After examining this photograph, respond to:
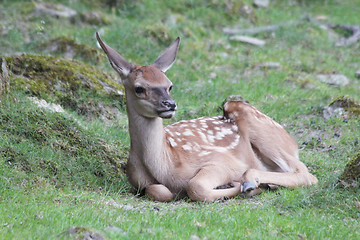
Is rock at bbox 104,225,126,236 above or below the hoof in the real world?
above

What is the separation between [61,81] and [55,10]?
510 cm

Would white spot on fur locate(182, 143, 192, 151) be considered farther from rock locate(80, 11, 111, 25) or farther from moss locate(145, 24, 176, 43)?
rock locate(80, 11, 111, 25)

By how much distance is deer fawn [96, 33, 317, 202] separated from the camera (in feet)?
21.4

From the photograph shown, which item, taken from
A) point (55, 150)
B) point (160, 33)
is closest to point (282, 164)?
point (55, 150)

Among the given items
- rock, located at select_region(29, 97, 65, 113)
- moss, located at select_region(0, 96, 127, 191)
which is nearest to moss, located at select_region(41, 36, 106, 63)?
rock, located at select_region(29, 97, 65, 113)

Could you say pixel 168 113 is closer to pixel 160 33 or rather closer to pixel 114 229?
pixel 114 229

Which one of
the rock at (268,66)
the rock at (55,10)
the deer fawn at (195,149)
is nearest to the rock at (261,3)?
the rock at (268,66)

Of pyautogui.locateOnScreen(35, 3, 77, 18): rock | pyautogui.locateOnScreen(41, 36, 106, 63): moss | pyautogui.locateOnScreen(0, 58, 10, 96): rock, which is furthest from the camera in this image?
pyautogui.locateOnScreen(35, 3, 77, 18): rock

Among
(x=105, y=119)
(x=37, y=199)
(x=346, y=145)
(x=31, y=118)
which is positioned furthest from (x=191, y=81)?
(x=37, y=199)

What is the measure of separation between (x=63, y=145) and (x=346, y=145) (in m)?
3.84

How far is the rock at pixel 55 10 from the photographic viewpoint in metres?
13.2

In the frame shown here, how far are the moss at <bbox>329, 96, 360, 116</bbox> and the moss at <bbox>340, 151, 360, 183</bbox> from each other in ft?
10.6

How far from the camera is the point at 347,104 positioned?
9242mm

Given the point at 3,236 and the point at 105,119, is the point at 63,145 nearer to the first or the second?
the point at 105,119
